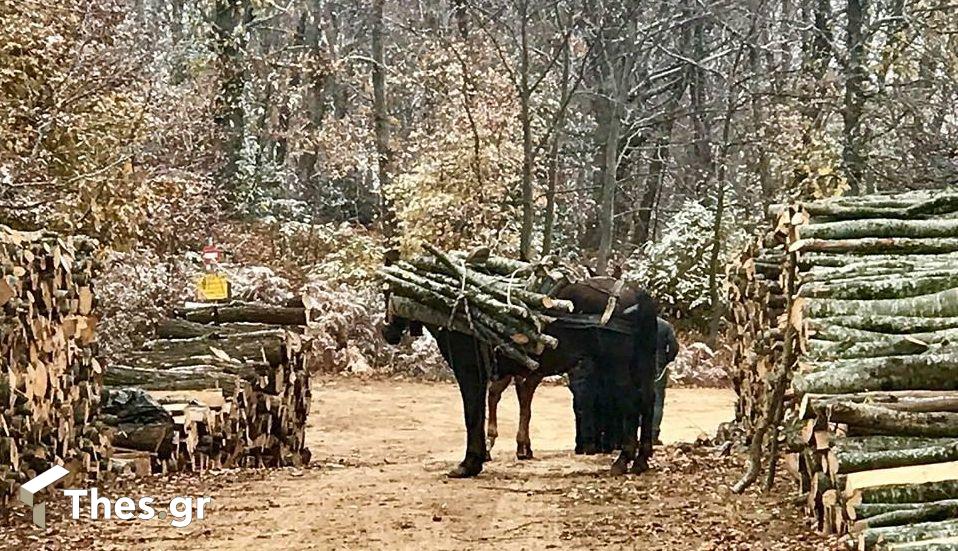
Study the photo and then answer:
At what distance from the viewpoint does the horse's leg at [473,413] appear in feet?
31.1

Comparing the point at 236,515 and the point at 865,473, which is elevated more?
the point at 865,473

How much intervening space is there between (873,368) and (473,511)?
267cm

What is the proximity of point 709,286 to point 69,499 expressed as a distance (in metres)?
19.2

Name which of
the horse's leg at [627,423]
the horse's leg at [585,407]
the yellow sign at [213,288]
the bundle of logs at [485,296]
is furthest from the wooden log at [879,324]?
the yellow sign at [213,288]

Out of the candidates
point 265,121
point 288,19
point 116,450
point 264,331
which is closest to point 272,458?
point 264,331

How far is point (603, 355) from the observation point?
9.77 meters

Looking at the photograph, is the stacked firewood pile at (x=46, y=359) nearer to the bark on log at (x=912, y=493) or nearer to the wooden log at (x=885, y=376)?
the wooden log at (x=885, y=376)

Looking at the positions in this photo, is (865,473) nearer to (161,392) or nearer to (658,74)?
(161,392)

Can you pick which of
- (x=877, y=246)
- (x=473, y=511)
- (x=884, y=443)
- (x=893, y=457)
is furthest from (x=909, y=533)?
(x=473, y=511)

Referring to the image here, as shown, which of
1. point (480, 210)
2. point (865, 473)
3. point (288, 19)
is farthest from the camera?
point (288, 19)

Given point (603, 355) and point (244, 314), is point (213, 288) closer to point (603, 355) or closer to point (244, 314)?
point (244, 314)

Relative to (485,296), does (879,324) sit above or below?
below

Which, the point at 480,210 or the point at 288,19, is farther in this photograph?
the point at 288,19

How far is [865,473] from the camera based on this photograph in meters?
5.59
